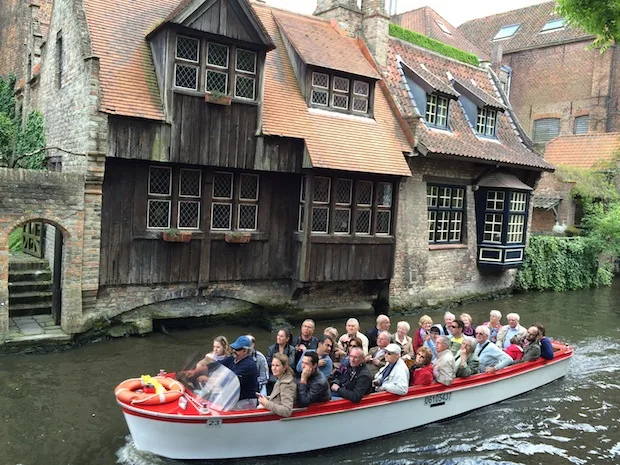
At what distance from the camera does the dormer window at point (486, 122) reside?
18.4 metres

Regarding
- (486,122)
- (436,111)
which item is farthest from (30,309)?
(486,122)

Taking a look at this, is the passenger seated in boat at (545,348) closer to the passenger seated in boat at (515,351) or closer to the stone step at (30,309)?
the passenger seated in boat at (515,351)

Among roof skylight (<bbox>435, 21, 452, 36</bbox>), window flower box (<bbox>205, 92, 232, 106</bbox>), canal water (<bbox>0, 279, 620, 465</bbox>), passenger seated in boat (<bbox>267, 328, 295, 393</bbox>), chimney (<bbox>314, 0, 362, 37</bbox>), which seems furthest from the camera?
roof skylight (<bbox>435, 21, 452, 36</bbox>)

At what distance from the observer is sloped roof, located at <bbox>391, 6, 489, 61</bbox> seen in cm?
3056

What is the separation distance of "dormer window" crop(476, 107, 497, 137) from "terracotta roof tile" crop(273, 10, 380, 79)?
15.2ft

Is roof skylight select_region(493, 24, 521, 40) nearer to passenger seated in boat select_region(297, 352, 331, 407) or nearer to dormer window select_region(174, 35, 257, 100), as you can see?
dormer window select_region(174, 35, 257, 100)

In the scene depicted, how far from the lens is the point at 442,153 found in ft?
50.9

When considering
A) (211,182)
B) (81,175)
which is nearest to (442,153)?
(211,182)

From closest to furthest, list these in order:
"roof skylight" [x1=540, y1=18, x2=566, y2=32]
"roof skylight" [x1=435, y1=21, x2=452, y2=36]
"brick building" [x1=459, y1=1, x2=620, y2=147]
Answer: "roof skylight" [x1=435, y1=21, x2=452, y2=36]
"brick building" [x1=459, y1=1, x2=620, y2=147]
"roof skylight" [x1=540, y1=18, x2=566, y2=32]

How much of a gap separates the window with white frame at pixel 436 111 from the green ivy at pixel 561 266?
607 cm

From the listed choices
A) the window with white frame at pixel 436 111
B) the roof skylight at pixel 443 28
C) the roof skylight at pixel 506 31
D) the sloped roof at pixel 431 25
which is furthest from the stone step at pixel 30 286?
the roof skylight at pixel 506 31

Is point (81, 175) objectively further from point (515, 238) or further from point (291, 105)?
point (515, 238)

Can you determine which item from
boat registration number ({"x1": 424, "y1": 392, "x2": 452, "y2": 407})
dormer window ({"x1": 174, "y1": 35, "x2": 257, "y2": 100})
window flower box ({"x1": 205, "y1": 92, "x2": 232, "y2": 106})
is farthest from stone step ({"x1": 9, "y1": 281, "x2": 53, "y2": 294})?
boat registration number ({"x1": 424, "y1": 392, "x2": 452, "y2": 407})

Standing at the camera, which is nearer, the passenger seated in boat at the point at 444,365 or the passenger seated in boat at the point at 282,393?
the passenger seated in boat at the point at 282,393
